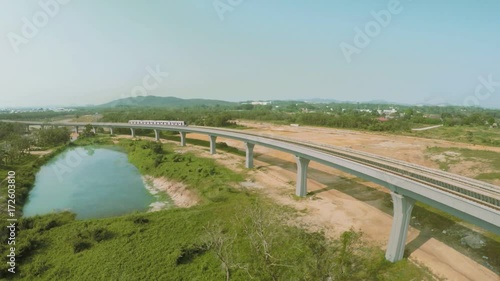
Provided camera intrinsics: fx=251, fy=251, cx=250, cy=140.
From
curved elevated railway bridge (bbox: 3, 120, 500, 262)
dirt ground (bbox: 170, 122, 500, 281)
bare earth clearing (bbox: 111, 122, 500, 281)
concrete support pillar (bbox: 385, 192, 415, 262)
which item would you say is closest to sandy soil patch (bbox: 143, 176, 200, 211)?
bare earth clearing (bbox: 111, 122, 500, 281)

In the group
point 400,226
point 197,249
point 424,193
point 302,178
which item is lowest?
point 197,249

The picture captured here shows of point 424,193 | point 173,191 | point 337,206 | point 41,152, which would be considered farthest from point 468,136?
point 41,152

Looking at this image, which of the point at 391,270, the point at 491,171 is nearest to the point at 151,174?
the point at 391,270

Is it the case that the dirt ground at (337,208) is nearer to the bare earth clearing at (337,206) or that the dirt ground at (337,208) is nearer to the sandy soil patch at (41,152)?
the bare earth clearing at (337,206)

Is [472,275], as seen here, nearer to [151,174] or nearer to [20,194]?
[151,174]

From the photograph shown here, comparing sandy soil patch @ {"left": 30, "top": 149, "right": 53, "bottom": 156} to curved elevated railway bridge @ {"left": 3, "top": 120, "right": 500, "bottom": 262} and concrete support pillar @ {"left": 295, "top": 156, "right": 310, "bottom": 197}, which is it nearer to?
concrete support pillar @ {"left": 295, "top": 156, "right": 310, "bottom": 197}

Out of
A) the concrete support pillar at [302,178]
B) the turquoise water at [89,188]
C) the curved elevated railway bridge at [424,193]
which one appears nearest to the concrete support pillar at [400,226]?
the curved elevated railway bridge at [424,193]

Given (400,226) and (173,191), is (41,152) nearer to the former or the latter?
(173,191)
